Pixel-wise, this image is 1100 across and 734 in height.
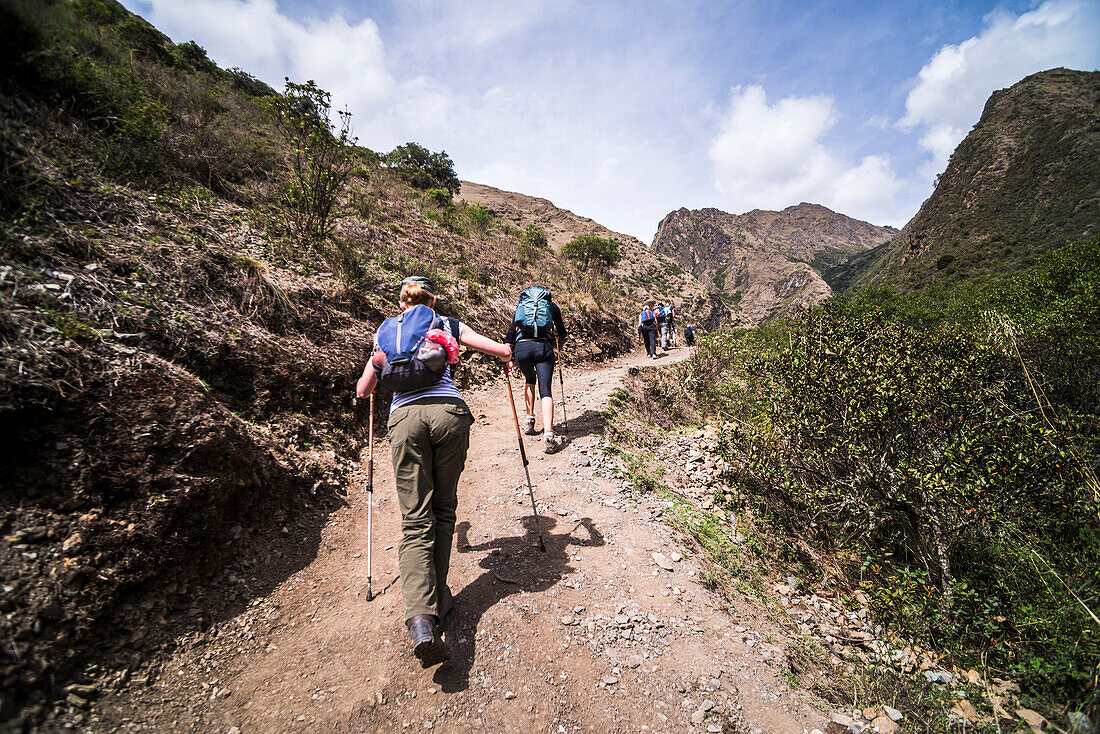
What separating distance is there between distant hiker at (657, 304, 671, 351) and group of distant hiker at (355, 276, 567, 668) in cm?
1480

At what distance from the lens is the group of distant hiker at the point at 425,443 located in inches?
109

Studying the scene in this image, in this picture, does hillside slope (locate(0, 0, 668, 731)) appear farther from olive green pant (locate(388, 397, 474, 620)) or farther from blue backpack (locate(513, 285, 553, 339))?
blue backpack (locate(513, 285, 553, 339))

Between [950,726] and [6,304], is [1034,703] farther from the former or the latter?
[6,304]

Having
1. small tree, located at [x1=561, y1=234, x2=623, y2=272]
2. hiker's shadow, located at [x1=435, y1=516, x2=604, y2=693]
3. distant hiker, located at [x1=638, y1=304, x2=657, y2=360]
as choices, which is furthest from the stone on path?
small tree, located at [x1=561, y1=234, x2=623, y2=272]

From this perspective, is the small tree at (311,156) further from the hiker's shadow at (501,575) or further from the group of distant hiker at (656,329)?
the group of distant hiker at (656,329)

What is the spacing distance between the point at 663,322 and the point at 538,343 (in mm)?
12855

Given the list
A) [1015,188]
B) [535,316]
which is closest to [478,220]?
[535,316]

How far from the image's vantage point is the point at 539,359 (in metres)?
6.12

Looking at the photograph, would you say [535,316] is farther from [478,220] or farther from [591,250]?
[591,250]

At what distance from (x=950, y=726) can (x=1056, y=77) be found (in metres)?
140

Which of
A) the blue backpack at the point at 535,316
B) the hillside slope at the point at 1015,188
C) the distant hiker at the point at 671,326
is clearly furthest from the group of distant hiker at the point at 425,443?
the hillside slope at the point at 1015,188

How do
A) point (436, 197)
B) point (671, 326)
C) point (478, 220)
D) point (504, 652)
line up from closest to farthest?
1. point (504, 652)
2. point (436, 197)
3. point (478, 220)
4. point (671, 326)

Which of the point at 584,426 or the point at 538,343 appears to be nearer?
the point at 538,343

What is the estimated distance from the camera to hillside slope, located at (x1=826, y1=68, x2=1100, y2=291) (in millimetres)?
54688
